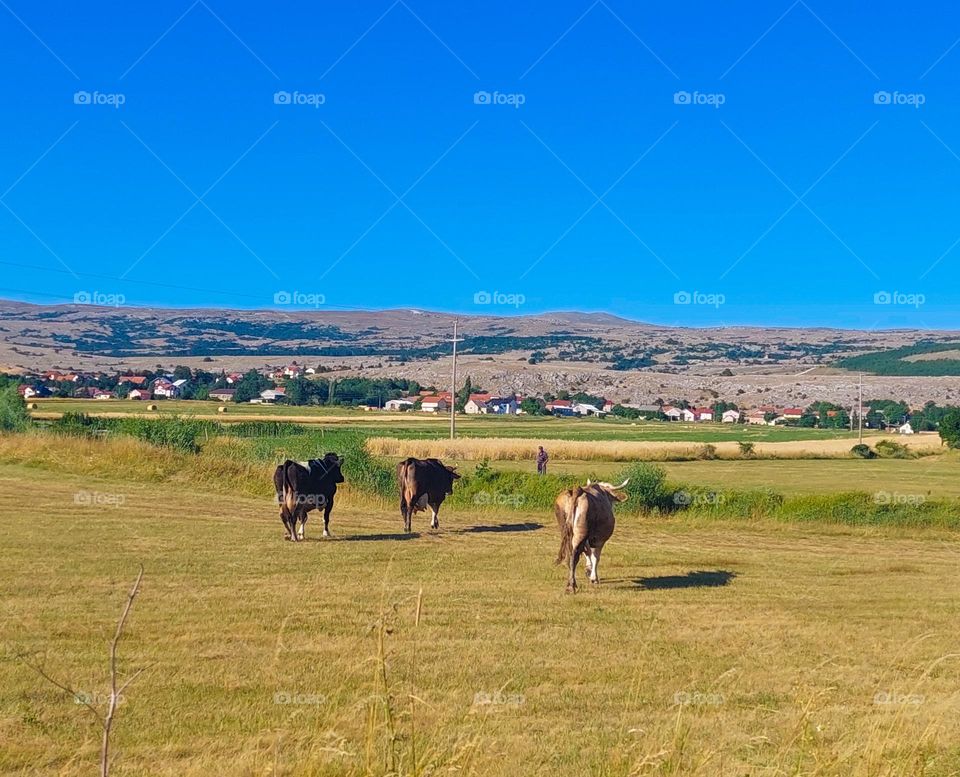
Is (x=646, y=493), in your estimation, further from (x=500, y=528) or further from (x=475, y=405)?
(x=475, y=405)

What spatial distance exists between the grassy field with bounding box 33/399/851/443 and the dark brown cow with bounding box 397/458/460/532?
135ft

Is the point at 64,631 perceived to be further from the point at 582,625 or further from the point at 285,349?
the point at 285,349

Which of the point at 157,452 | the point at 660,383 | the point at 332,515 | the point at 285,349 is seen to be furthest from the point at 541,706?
the point at 285,349

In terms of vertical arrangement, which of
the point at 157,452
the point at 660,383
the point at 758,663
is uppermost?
the point at 660,383

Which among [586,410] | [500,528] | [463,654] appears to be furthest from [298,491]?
[586,410]

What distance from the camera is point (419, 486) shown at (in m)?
23.2

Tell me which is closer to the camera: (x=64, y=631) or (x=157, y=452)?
(x=64, y=631)

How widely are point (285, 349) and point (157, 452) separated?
164874 millimetres

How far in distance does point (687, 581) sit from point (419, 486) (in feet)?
24.8

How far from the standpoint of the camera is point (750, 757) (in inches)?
293

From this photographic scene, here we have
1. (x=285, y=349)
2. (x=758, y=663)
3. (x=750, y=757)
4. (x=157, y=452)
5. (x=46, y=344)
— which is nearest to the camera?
(x=750, y=757)

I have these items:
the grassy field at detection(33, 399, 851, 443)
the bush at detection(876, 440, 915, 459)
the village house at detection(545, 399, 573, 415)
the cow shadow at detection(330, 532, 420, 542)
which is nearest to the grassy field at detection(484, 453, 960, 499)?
the bush at detection(876, 440, 915, 459)

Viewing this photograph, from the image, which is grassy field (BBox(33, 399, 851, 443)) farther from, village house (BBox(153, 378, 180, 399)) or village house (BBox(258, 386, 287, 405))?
village house (BBox(153, 378, 180, 399))

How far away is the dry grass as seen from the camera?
5338 centimetres
